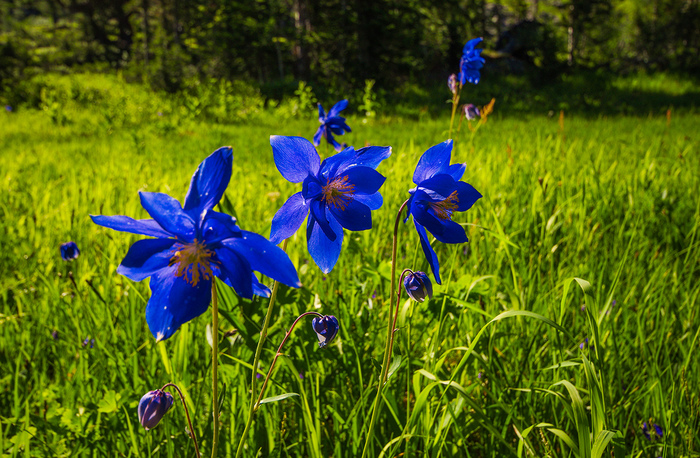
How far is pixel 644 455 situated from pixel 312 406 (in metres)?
0.86

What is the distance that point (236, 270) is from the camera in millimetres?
519

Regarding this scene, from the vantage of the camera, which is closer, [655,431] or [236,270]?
[236,270]

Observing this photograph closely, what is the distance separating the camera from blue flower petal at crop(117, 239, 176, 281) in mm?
513

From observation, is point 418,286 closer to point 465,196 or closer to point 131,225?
point 465,196

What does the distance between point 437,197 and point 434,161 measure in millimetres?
66

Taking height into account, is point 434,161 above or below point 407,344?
above

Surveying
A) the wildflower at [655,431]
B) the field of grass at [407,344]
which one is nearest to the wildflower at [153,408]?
the field of grass at [407,344]

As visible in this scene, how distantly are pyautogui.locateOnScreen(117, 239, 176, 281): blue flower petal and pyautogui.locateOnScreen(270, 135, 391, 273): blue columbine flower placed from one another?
0.47 ft

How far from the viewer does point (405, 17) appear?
13.7 meters

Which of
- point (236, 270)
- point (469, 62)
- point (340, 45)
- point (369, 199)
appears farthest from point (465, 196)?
point (340, 45)

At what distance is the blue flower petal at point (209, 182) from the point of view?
0.50 metres

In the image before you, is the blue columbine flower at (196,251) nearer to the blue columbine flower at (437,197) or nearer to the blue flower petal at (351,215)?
the blue flower petal at (351,215)

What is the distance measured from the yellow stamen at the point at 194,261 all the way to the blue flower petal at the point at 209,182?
0.14 feet

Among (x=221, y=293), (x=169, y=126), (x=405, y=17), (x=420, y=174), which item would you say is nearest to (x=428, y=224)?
(x=420, y=174)
